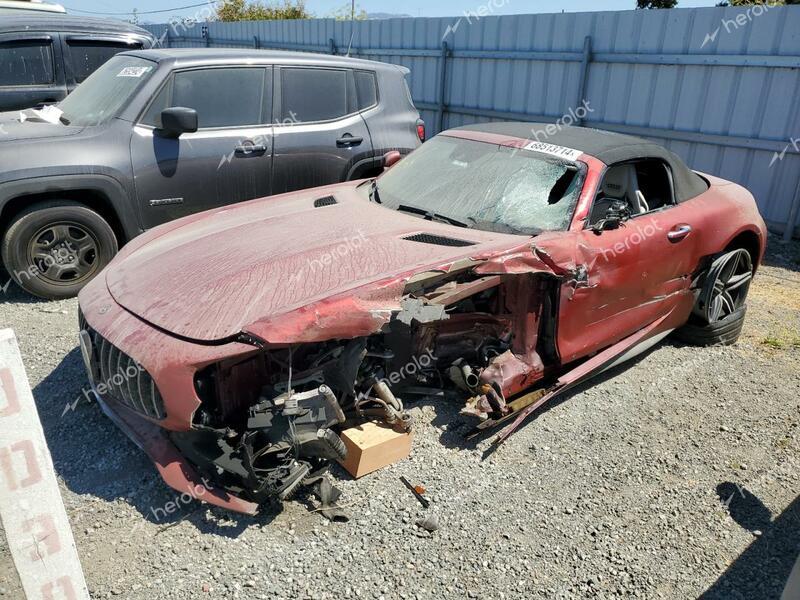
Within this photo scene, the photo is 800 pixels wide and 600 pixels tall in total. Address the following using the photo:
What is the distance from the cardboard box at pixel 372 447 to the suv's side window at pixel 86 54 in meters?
5.96

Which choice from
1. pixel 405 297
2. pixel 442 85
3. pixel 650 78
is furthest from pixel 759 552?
pixel 442 85

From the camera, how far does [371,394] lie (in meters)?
3.24

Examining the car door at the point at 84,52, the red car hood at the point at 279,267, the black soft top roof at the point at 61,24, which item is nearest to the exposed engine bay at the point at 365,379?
the red car hood at the point at 279,267

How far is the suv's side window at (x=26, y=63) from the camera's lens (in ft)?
22.3

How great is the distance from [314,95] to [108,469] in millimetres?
4106

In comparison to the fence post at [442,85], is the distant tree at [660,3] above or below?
above

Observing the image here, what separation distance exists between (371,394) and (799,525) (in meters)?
2.15

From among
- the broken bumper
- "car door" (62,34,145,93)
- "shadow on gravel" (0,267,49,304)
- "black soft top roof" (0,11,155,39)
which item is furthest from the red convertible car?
"black soft top roof" (0,11,155,39)

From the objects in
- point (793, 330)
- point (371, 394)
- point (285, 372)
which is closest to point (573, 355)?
point (371, 394)

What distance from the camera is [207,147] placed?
537 centimetres

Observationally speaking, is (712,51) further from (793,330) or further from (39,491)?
(39,491)

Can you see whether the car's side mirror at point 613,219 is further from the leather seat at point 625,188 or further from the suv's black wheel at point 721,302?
the suv's black wheel at point 721,302

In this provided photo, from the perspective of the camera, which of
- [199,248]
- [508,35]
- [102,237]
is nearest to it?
[199,248]

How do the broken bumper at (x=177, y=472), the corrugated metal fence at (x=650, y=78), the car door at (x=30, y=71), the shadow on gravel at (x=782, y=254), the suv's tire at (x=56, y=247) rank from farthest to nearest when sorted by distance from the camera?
the corrugated metal fence at (x=650, y=78)
the shadow on gravel at (x=782, y=254)
the car door at (x=30, y=71)
the suv's tire at (x=56, y=247)
the broken bumper at (x=177, y=472)
